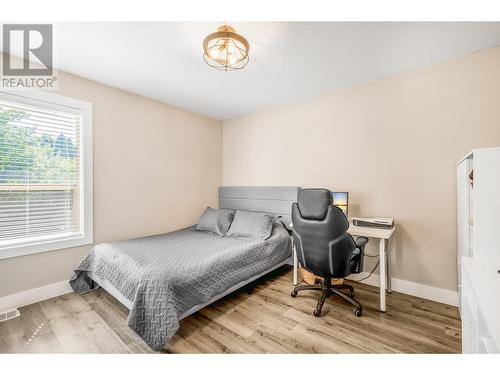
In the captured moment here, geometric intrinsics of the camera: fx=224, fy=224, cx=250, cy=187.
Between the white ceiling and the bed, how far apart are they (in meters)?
1.58

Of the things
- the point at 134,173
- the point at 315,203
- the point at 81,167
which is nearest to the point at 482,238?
the point at 315,203

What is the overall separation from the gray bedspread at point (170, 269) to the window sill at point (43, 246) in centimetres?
24

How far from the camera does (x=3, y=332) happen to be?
183cm

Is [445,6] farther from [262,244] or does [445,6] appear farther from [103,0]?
[262,244]

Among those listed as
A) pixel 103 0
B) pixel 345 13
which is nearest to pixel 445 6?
pixel 345 13

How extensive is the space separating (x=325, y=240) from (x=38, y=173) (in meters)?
2.99

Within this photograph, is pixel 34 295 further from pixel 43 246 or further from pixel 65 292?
pixel 43 246

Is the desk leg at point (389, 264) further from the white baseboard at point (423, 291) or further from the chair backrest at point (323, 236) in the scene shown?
the chair backrest at point (323, 236)

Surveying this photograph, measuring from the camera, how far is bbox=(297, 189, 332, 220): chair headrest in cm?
203

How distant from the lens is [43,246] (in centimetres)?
234

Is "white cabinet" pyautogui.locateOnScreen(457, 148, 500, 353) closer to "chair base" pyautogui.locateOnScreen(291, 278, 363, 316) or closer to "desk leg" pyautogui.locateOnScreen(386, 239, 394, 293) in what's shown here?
"chair base" pyautogui.locateOnScreen(291, 278, 363, 316)

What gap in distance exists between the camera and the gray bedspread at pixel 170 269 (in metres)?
1.65

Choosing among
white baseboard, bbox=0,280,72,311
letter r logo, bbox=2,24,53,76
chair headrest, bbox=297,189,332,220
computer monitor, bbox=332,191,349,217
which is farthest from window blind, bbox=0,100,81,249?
computer monitor, bbox=332,191,349,217

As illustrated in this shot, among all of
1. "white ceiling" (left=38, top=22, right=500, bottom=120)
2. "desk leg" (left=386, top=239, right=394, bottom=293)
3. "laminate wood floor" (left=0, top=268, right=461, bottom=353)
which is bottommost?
"laminate wood floor" (left=0, top=268, right=461, bottom=353)
